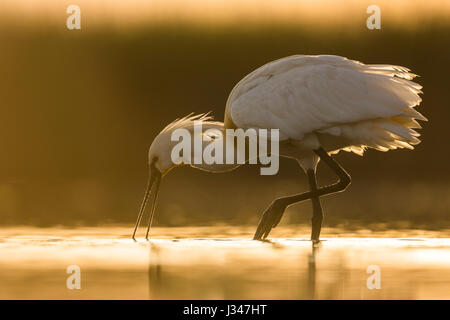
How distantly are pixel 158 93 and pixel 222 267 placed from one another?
83.8 ft

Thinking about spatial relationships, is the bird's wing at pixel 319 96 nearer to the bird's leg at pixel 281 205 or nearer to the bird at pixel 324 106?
the bird at pixel 324 106

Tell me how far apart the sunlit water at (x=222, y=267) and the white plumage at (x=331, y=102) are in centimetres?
104

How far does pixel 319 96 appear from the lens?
11398 mm

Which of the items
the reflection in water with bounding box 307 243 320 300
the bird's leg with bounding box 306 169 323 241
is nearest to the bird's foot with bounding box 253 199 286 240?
the bird's leg with bounding box 306 169 323 241

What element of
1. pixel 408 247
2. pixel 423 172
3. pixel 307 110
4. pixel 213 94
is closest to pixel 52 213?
pixel 307 110

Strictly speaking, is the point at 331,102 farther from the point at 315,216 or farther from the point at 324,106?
the point at 315,216

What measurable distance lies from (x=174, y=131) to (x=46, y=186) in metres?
11.8

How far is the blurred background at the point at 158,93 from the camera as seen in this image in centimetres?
2316

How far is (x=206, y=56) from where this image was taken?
118 ft

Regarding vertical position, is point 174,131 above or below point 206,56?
below

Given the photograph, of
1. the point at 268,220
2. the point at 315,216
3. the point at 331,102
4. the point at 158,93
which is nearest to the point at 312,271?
the point at 268,220
